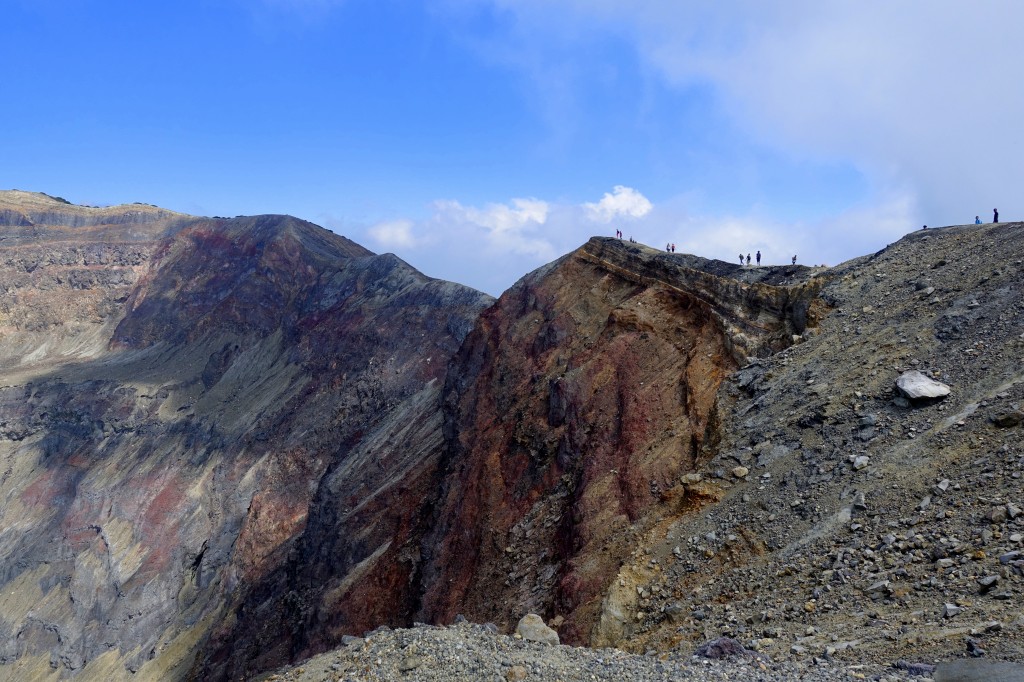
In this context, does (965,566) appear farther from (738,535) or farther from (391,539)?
(391,539)

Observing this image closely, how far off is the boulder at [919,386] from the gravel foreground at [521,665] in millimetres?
6343

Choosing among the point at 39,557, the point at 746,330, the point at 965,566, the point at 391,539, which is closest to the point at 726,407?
the point at 746,330

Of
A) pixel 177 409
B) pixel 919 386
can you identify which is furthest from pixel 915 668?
pixel 177 409

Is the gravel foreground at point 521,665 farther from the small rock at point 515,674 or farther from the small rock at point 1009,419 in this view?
the small rock at point 1009,419

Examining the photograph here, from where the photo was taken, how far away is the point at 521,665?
30.1 feet

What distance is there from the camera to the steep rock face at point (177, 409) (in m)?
38.1

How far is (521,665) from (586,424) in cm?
1073

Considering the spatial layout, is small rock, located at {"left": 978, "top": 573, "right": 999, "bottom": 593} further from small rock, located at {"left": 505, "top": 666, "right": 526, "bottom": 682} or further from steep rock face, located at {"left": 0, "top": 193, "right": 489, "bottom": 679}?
steep rock face, located at {"left": 0, "top": 193, "right": 489, "bottom": 679}

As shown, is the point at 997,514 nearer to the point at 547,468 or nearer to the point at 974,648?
the point at 974,648

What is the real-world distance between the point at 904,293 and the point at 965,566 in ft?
30.1

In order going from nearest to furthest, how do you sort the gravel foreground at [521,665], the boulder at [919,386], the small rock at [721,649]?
the gravel foreground at [521,665], the small rock at [721,649], the boulder at [919,386]

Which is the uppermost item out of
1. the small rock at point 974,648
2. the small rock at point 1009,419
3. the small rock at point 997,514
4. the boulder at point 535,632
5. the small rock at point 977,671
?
the small rock at point 1009,419

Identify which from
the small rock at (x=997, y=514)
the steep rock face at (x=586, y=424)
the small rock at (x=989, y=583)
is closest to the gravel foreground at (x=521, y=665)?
the small rock at (x=989, y=583)

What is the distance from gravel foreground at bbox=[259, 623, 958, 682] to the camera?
344 inches
